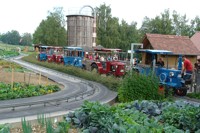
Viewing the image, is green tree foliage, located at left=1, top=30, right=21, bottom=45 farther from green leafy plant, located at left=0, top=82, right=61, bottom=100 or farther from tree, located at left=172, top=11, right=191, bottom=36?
green leafy plant, located at left=0, top=82, right=61, bottom=100

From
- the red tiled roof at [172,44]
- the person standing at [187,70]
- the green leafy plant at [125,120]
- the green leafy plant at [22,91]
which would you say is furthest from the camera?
the red tiled roof at [172,44]

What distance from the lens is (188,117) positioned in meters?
6.50

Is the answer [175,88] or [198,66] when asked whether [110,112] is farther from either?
[198,66]

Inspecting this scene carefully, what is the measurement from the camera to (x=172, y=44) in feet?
104

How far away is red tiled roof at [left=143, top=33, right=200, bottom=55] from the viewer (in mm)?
29969

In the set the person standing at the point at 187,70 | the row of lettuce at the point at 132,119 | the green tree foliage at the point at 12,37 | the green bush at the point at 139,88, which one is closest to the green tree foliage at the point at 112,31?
the person standing at the point at 187,70

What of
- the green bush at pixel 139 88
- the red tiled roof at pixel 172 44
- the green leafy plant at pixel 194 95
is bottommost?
the green leafy plant at pixel 194 95

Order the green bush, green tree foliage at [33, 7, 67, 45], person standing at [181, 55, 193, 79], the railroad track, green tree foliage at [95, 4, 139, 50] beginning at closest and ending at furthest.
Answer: the railroad track → the green bush → person standing at [181, 55, 193, 79] → green tree foliage at [95, 4, 139, 50] → green tree foliage at [33, 7, 67, 45]

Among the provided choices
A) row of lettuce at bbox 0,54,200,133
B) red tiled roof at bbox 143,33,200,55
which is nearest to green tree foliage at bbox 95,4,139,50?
red tiled roof at bbox 143,33,200,55

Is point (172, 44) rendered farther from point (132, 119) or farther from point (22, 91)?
point (132, 119)

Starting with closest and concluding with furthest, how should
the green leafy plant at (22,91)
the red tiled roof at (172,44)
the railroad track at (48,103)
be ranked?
the railroad track at (48,103), the green leafy plant at (22,91), the red tiled roof at (172,44)

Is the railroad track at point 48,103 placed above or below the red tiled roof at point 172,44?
below

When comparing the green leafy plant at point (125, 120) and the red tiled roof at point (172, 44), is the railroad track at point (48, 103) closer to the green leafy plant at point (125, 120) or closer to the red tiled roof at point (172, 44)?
the green leafy plant at point (125, 120)

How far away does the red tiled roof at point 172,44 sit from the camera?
29969 mm
